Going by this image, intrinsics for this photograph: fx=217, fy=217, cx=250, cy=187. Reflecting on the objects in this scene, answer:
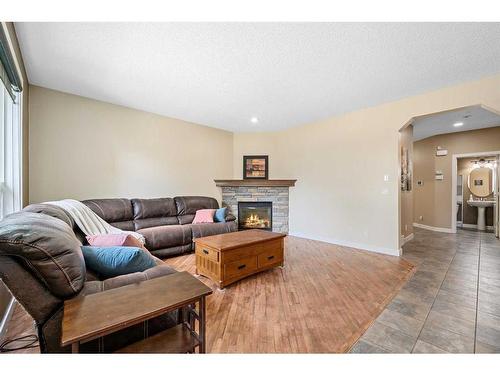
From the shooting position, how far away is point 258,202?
5145 mm

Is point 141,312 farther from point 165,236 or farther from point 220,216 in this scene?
point 220,216

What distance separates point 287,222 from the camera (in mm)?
5043

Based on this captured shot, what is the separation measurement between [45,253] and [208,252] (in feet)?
5.11

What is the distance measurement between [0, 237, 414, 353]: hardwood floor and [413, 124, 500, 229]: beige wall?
3.18 metres

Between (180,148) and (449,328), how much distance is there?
4488 millimetres

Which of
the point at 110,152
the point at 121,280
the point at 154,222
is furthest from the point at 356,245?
the point at 110,152

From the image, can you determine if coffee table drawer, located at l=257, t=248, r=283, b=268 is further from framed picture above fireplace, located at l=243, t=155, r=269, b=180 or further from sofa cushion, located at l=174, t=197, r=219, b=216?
framed picture above fireplace, located at l=243, t=155, r=269, b=180

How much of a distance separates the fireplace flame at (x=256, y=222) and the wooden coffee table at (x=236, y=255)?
2342 millimetres

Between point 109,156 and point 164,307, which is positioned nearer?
point 164,307

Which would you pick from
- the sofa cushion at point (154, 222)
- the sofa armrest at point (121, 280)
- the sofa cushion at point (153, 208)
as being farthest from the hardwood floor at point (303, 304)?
the sofa cushion at point (153, 208)

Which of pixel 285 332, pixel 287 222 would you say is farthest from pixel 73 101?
pixel 287 222
